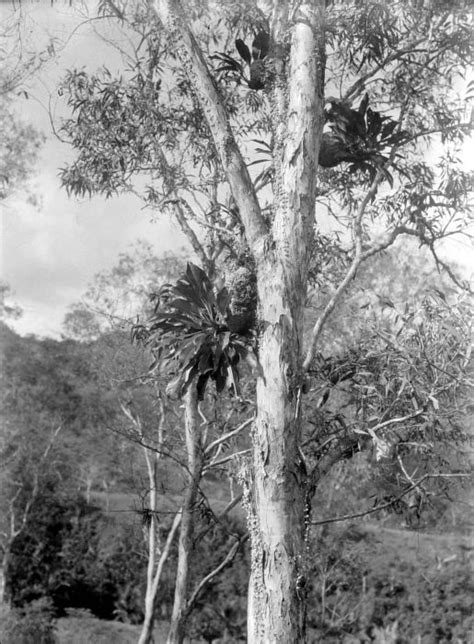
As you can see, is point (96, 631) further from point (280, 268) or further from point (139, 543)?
point (280, 268)

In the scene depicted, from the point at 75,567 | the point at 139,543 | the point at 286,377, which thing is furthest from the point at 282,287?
the point at 75,567

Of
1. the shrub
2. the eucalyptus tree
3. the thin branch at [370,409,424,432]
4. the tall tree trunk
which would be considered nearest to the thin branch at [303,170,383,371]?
the eucalyptus tree

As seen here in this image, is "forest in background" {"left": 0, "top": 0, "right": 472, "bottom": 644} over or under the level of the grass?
over

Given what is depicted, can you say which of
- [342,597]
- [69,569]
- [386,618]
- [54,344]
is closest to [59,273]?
[54,344]

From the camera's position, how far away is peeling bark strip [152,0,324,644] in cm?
367

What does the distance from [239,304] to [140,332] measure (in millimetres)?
1806

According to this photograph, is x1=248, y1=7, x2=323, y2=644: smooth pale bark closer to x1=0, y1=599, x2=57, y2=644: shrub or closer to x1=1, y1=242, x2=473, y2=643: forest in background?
x1=1, y1=242, x2=473, y2=643: forest in background

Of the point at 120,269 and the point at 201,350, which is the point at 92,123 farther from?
the point at 120,269

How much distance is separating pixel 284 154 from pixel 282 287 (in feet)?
2.66

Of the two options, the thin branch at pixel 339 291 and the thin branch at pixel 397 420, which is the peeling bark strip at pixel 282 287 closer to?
the thin branch at pixel 339 291

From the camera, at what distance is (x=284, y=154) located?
422cm

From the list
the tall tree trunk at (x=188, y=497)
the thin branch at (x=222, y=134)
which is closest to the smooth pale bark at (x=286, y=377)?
the thin branch at (x=222, y=134)

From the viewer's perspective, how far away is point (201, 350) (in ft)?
12.7

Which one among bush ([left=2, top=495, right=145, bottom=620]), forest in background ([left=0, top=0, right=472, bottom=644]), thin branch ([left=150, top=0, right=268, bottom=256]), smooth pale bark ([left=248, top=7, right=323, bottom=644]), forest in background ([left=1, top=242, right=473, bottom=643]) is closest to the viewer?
smooth pale bark ([left=248, top=7, right=323, bottom=644])
